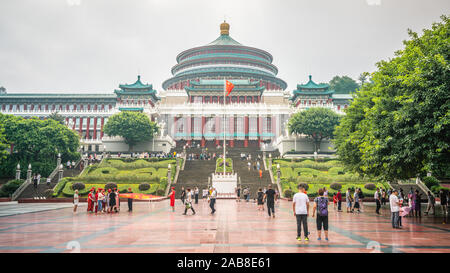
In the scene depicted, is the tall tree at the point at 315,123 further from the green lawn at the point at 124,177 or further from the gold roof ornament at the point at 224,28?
the gold roof ornament at the point at 224,28

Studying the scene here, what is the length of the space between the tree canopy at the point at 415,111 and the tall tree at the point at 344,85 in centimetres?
9802

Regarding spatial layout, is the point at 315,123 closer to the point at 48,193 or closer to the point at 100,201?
the point at 48,193

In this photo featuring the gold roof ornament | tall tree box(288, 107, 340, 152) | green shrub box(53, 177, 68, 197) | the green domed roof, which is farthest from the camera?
the gold roof ornament

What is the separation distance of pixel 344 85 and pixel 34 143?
99052 millimetres

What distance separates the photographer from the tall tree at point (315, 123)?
57.3 m

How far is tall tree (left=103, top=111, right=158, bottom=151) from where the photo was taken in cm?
6062

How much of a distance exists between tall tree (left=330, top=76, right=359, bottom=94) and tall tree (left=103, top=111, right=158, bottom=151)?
7662 cm

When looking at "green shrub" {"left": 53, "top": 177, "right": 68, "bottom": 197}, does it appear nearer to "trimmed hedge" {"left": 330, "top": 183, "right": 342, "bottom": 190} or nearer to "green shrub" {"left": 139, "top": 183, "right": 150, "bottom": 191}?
"green shrub" {"left": 139, "top": 183, "right": 150, "bottom": 191}

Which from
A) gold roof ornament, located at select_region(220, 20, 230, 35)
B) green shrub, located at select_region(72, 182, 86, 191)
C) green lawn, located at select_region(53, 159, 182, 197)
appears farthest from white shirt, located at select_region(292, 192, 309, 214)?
gold roof ornament, located at select_region(220, 20, 230, 35)

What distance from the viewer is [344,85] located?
115500mm

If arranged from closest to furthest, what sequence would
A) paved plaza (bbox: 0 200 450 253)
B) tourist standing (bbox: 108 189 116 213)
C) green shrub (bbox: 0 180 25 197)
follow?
paved plaza (bbox: 0 200 450 253) < tourist standing (bbox: 108 189 116 213) < green shrub (bbox: 0 180 25 197)

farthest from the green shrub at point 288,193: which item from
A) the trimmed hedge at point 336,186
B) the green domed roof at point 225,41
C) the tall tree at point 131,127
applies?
the green domed roof at point 225,41
